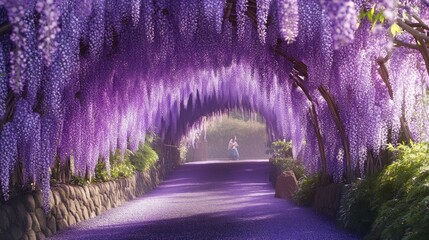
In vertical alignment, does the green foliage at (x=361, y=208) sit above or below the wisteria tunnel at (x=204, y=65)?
below

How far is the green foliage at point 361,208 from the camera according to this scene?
6984 mm

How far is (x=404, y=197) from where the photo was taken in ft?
18.9

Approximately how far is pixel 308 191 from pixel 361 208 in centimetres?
414

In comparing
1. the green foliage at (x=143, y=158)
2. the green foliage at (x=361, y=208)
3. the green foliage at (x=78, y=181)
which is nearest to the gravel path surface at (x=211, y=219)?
the green foliage at (x=361, y=208)

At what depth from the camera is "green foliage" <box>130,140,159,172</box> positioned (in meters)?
16.2

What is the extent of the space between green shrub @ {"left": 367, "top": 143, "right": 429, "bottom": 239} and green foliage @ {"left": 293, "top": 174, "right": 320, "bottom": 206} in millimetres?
3938

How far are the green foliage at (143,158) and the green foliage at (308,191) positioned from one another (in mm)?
5912

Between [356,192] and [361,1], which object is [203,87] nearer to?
[356,192]

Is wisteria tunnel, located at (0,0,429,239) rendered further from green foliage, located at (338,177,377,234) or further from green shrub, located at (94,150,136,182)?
green shrub, located at (94,150,136,182)

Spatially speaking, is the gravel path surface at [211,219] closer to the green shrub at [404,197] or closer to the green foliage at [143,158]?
the green shrub at [404,197]

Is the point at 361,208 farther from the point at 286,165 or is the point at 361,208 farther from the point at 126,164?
the point at 286,165

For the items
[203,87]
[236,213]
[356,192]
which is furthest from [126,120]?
[203,87]

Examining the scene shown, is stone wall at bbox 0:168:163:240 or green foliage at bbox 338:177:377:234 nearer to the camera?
stone wall at bbox 0:168:163:240

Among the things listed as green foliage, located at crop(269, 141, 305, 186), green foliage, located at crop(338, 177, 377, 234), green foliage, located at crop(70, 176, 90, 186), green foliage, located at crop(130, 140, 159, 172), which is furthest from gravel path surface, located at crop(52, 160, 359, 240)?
green foliage, located at crop(130, 140, 159, 172)
